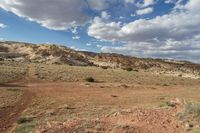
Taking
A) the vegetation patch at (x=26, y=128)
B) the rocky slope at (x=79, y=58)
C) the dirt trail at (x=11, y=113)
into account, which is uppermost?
the rocky slope at (x=79, y=58)

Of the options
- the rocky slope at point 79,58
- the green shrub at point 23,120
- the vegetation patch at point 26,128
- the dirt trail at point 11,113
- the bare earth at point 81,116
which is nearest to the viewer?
the bare earth at point 81,116

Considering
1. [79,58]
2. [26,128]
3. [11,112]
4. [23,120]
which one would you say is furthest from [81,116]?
[79,58]

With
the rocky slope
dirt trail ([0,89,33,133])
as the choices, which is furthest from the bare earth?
the rocky slope

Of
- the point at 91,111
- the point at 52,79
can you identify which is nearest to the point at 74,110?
the point at 91,111

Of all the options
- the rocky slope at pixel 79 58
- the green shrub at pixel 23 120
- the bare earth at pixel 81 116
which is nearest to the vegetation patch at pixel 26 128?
the bare earth at pixel 81 116

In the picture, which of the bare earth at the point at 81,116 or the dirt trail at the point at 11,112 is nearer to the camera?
the bare earth at the point at 81,116

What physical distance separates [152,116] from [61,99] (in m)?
9.79

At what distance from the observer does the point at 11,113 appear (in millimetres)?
16594

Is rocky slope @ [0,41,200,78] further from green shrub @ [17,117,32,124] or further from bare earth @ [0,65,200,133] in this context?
green shrub @ [17,117,32,124]

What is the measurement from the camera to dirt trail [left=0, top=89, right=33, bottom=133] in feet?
46.5

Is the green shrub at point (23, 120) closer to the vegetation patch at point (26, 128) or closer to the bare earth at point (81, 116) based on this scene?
the bare earth at point (81, 116)

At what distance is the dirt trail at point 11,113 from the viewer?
14.2m

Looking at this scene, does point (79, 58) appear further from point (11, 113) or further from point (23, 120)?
point (23, 120)

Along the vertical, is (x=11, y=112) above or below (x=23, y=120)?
below
